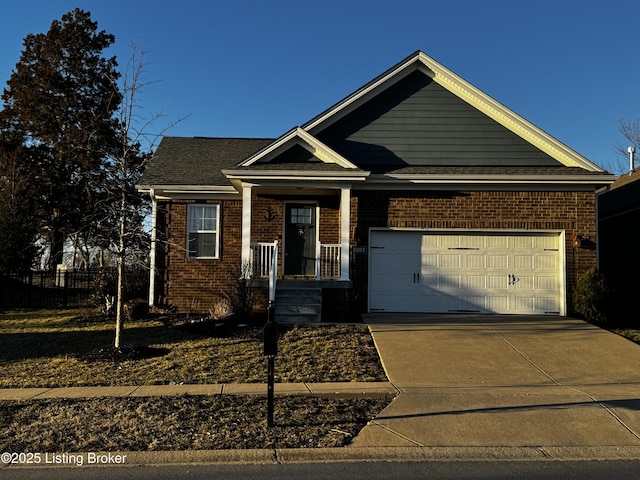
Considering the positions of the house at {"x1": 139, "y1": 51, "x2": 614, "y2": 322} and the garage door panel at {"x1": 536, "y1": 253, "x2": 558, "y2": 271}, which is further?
the garage door panel at {"x1": 536, "y1": 253, "x2": 558, "y2": 271}

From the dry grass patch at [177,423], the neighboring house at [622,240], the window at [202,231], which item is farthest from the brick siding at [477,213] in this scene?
the dry grass patch at [177,423]

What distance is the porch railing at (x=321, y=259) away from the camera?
12.4 m

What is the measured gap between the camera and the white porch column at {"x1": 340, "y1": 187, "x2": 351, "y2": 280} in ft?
39.1

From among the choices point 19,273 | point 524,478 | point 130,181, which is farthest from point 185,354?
point 19,273

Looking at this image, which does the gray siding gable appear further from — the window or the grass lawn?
the grass lawn

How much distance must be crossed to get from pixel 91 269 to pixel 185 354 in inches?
361

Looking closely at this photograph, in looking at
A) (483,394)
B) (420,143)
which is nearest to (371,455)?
(483,394)

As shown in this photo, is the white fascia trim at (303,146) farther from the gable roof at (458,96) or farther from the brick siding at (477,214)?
the brick siding at (477,214)

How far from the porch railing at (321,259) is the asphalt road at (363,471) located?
7.73m

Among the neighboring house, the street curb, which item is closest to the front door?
the neighboring house

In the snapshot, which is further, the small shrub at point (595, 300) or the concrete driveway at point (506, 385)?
the small shrub at point (595, 300)

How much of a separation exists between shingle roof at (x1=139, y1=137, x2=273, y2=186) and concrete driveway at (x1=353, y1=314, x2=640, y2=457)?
21.7 feet

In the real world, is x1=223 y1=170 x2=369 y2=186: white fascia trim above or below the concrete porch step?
above

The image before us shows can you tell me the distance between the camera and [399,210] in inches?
495
